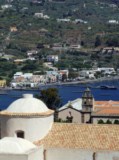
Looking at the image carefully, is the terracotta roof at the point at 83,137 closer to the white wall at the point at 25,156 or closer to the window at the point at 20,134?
the window at the point at 20,134

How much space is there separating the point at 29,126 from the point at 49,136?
0.35 meters

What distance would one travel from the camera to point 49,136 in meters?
11.3

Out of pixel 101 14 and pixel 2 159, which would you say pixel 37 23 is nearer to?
pixel 101 14

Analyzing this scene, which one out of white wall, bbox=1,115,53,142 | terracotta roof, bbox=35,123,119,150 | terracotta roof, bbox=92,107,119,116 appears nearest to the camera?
terracotta roof, bbox=35,123,119,150

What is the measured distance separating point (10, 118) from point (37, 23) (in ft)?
426

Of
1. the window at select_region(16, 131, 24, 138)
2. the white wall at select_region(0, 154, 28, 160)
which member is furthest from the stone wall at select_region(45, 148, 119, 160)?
the white wall at select_region(0, 154, 28, 160)

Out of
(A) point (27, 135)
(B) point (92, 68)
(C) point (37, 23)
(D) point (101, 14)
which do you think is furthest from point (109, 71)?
(A) point (27, 135)

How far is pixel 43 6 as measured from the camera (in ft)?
563

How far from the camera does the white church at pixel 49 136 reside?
10617 millimetres

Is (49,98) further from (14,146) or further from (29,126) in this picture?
(14,146)

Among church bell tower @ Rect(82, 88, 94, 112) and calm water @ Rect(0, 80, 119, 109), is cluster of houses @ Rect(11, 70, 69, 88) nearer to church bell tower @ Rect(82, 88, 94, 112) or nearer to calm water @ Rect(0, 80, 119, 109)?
calm water @ Rect(0, 80, 119, 109)

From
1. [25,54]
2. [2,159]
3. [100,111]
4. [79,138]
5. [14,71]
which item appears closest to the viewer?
[2,159]

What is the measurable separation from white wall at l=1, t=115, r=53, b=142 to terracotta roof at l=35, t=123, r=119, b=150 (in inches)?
4.4

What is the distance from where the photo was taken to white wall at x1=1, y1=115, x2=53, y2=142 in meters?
11.1
